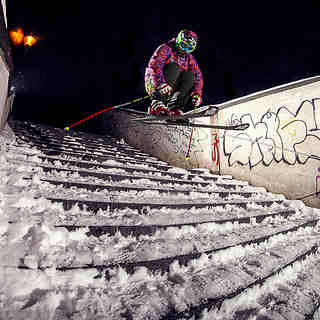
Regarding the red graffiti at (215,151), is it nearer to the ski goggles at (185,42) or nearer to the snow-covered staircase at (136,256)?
the ski goggles at (185,42)

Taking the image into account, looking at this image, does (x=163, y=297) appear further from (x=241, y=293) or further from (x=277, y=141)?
(x=277, y=141)

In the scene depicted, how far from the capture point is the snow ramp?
438cm

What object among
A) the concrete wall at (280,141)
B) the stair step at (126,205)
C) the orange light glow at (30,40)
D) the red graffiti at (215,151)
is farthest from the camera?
the orange light glow at (30,40)

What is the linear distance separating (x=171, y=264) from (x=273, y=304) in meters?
0.77

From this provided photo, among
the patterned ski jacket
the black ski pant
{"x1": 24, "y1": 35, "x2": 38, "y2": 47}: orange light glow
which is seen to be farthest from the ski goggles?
{"x1": 24, "y1": 35, "x2": 38, "y2": 47}: orange light glow

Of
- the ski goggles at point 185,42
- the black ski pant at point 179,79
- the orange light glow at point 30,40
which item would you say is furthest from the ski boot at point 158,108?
the orange light glow at point 30,40

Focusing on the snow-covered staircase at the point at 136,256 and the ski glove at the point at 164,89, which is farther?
the ski glove at the point at 164,89

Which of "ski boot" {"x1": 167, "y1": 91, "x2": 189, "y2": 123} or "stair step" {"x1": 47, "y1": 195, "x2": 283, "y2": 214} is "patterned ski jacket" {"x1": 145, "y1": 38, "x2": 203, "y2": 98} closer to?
"ski boot" {"x1": 167, "y1": 91, "x2": 189, "y2": 123}

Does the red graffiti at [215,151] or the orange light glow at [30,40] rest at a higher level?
the orange light glow at [30,40]

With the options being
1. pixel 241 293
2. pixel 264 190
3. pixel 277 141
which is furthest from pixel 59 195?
pixel 277 141

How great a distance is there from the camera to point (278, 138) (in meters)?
4.95

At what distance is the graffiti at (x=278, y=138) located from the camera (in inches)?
172

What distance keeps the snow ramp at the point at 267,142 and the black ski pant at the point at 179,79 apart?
2.00 meters

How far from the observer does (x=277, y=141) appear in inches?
195
